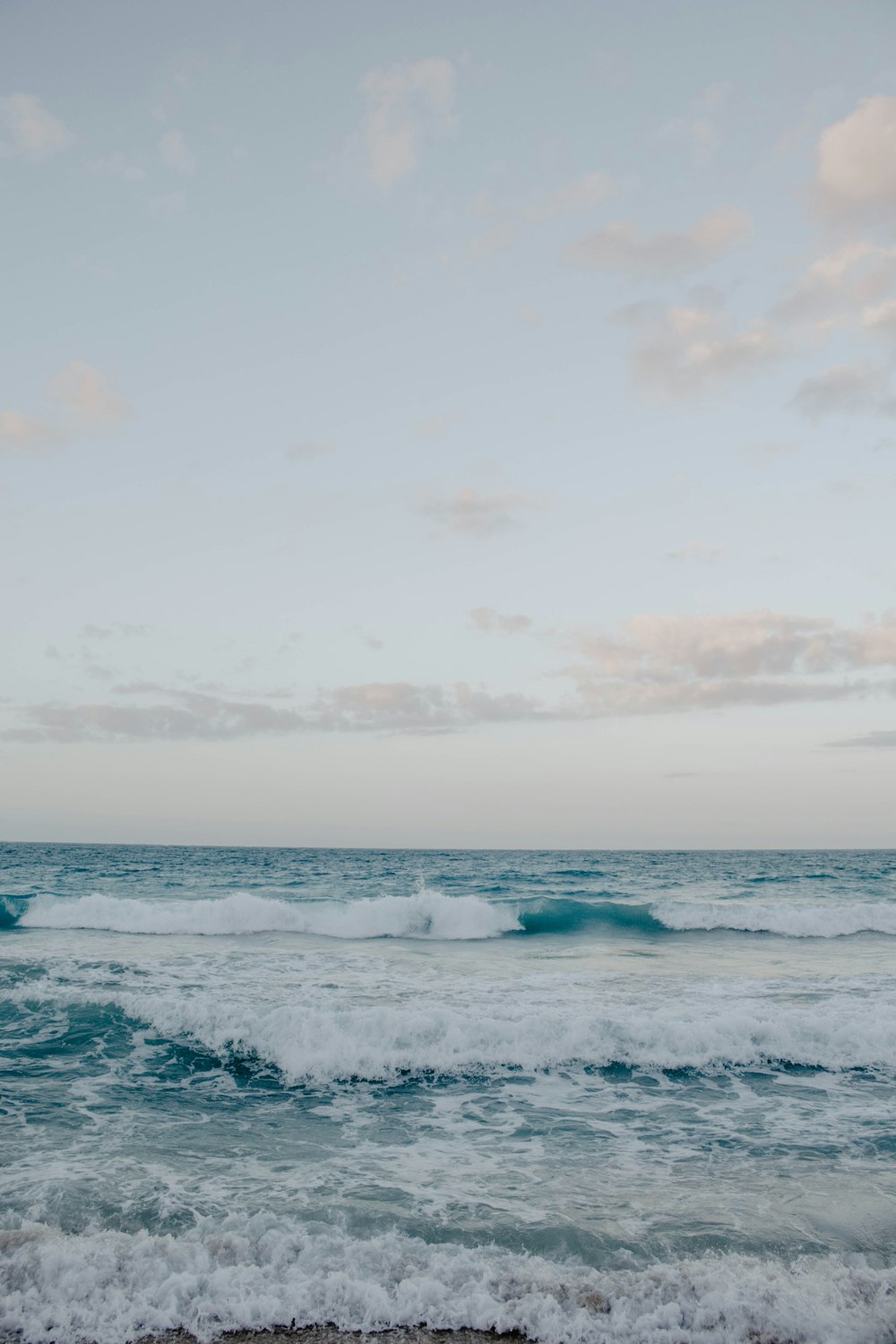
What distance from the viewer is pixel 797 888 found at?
3941 centimetres

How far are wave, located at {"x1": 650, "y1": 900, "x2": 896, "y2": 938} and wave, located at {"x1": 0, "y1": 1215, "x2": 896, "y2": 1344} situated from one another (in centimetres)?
2147

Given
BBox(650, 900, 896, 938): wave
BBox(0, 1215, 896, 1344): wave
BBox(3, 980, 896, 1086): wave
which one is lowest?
BBox(650, 900, 896, 938): wave

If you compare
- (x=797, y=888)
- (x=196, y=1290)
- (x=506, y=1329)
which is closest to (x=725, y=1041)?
(x=506, y=1329)

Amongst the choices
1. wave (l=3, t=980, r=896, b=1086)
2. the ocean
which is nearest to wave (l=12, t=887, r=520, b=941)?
the ocean

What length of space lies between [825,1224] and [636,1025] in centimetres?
554

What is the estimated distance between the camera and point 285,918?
25.7 meters

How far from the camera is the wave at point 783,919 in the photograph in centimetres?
2605

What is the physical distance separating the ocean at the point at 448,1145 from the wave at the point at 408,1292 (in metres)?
0.02

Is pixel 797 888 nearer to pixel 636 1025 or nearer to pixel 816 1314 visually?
pixel 636 1025

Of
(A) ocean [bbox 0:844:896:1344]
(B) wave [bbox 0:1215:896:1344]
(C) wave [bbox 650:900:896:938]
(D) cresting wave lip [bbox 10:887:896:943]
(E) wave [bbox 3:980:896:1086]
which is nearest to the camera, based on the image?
(B) wave [bbox 0:1215:896:1344]

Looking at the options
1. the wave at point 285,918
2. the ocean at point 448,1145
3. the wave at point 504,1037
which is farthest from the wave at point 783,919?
the wave at point 504,1037

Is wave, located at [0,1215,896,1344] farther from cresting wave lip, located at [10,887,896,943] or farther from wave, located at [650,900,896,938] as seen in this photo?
wave, located at [650,900,896,938]

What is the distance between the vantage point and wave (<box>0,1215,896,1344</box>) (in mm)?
5180

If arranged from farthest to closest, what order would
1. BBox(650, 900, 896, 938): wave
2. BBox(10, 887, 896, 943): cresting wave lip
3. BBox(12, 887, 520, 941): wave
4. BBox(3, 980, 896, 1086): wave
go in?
BBox(650, 900, 896, 938): wave, BBox(10, 887, 896, 943): cresting wave lip, BBox(12, 887, 520, 941): wave, BBox(3, 980, 896, 1086): wave
